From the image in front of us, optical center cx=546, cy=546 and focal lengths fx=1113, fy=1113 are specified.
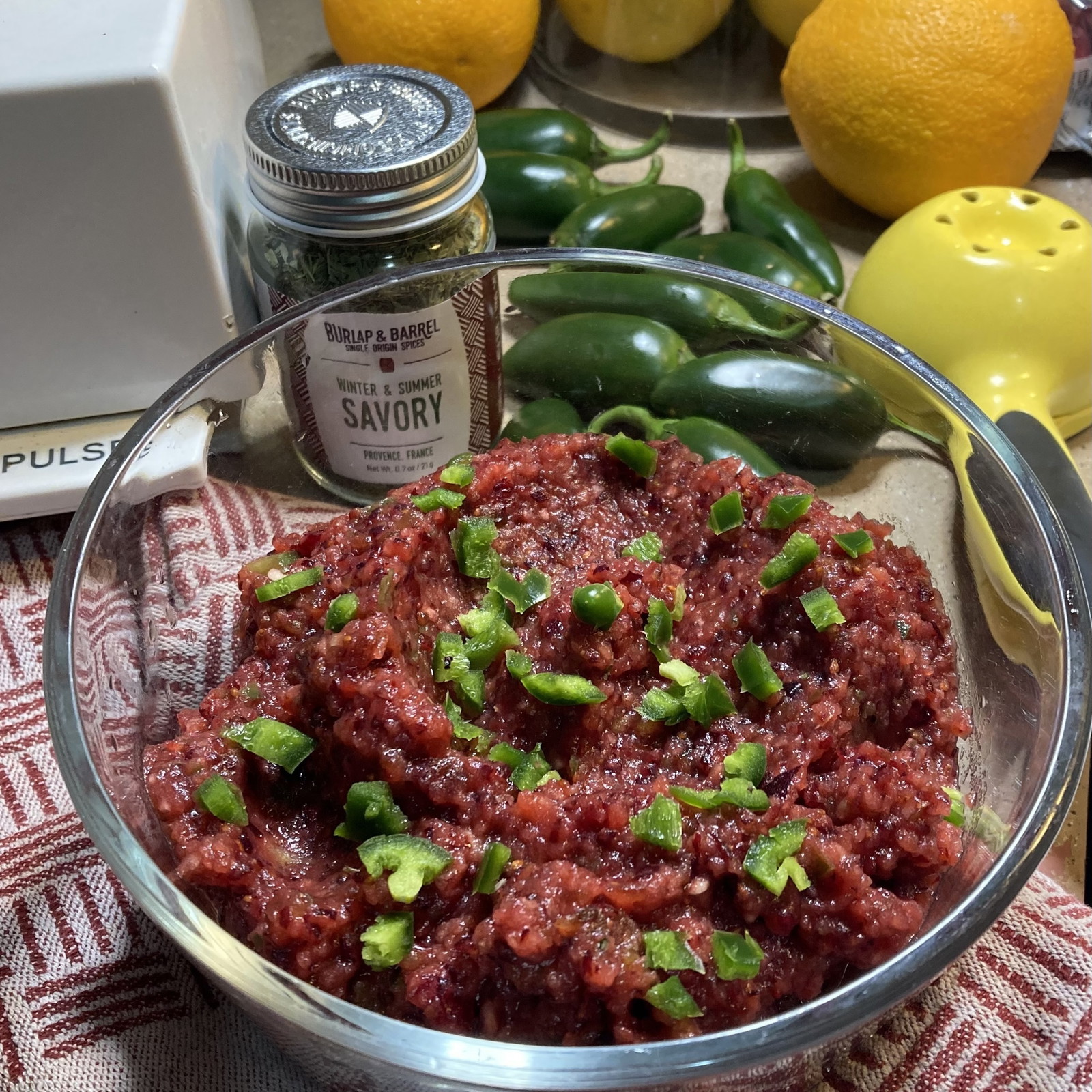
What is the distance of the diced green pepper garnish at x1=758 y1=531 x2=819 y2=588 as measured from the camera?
40.8 inches

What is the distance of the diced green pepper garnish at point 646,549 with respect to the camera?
A: 44.8 inches

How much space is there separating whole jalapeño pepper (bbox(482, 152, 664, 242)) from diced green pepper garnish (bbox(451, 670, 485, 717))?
50.3 inches

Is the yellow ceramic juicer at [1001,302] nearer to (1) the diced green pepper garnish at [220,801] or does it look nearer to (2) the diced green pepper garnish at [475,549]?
(2) the diced green pepper garnish at [475,549]

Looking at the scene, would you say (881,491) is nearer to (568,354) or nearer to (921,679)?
(921,679)

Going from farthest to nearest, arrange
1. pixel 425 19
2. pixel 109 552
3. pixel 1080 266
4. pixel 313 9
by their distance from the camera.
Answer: pixel 313 9 → pixel 425 19 → pixel 1080 266 → pixel 109 552

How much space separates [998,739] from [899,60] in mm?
1319

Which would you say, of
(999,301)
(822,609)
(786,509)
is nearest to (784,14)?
(999,301)

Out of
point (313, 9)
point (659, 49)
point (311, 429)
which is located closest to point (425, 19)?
point (659, 49)

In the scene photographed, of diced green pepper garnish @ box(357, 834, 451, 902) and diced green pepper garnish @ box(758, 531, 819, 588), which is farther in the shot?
diced green pepper garnish @ box(758, 531, 819, 588)

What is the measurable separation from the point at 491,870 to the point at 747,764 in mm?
231

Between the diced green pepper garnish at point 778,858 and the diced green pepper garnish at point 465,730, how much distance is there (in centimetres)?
25

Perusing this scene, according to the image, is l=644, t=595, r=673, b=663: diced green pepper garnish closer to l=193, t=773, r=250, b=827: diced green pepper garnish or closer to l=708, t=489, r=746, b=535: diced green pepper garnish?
l=708, t=489, r=746, b=535: diced green pepper garnish

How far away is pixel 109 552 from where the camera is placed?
112cm

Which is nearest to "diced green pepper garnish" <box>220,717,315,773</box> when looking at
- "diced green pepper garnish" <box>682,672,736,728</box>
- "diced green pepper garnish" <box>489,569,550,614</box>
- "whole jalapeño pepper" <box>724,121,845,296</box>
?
"diced green pepper garnish" <box>489,569,550,614</box>
